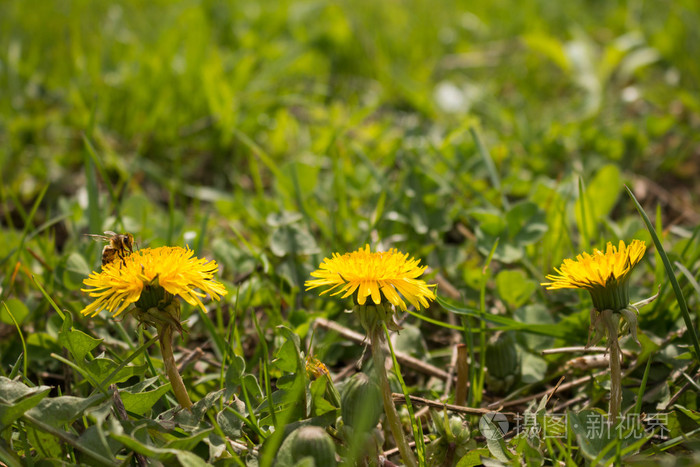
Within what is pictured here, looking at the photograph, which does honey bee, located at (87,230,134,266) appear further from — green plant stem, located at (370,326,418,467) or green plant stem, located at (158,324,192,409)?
green plant stem, located at (370,326,418,467)

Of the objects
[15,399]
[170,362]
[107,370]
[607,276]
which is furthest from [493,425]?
[15,399]

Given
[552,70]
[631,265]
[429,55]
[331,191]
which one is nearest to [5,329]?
[331,191]

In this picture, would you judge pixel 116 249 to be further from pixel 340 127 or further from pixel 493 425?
pixel 340 127

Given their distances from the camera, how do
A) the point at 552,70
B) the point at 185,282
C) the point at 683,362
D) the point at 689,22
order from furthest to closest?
the point at 552,70, the point at 689,22, the point at 683,362, the point at 185,282

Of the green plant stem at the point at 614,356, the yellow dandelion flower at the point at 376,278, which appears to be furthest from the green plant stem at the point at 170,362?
the green plant stem at the point at 614,356

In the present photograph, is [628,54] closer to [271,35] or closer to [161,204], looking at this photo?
[271,35]

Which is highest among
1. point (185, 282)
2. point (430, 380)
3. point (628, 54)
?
point (628, 54)
